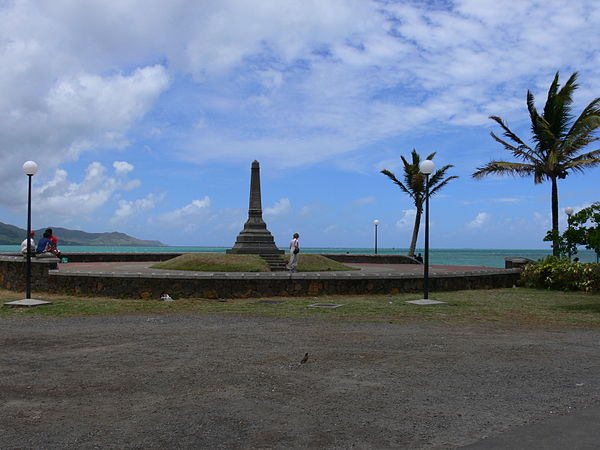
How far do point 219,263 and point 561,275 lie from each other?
13.1m

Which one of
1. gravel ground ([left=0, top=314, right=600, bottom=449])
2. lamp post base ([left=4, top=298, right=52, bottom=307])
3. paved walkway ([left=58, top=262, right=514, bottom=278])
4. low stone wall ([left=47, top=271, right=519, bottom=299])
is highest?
paved walkway ([left=58, top=262, right=514, bottom=278])

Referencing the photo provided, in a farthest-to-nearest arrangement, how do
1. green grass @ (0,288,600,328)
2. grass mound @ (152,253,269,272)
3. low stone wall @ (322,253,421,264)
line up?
low stone wall @ (322,253,421,264) → grass mound @ (152,253,269,272) → green grass @ (0,288,600,328)

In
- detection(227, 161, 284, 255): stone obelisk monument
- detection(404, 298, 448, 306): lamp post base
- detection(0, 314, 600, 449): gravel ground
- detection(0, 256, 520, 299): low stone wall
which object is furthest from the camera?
Result: detection(227, 161, 284, 255): stone obelisk monument

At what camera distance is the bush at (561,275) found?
18.6m

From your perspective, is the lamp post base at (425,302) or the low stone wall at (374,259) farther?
the low stone wall at (374,259)

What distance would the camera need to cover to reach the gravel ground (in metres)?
4.67

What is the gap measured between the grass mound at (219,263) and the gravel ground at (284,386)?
12949mm

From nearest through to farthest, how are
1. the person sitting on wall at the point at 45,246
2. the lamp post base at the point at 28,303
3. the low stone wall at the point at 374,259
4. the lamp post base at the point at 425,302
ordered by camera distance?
1. the lamp post base at the point at 28,303
2. the lamp post base at the point at 425,302
3. the person sitting on wall at the point at 45,246
4. the low stone wall at the point at 374,259

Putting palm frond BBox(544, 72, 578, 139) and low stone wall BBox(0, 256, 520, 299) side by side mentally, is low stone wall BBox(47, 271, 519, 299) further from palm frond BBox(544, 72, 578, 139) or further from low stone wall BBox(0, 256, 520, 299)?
palm frond BBox(544, 72, 578, 139)

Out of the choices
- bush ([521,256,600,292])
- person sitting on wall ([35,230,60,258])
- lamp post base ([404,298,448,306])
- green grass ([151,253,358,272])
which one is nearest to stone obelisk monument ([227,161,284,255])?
green grass ([151,253,358,272])

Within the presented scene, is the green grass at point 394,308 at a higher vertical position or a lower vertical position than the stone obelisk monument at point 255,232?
lower

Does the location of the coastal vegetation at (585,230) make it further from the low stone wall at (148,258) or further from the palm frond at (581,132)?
the low stone wall at (148,258)

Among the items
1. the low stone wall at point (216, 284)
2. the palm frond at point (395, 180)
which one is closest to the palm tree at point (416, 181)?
the palm frond at point (395, 180)

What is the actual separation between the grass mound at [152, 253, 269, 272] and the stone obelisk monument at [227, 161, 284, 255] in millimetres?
1793
